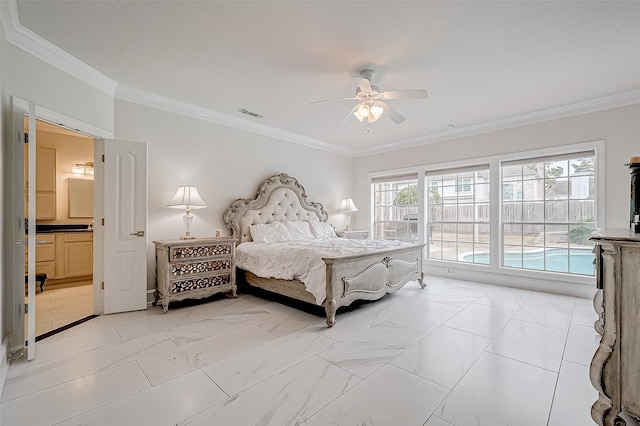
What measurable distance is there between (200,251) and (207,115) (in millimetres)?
1980

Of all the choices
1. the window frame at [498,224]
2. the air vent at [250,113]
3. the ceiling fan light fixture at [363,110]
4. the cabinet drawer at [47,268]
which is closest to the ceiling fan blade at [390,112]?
the ceiling fan light fixture at [363,110]

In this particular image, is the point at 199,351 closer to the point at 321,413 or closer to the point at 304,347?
the point at 304,347

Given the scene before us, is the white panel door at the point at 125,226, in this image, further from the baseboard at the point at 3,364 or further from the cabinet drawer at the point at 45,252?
the cabinet drawer at the point at 45,252

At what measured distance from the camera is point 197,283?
12.0ft

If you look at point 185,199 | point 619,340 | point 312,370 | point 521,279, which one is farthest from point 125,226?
point 521,279

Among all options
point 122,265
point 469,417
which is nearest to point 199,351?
point 122,265

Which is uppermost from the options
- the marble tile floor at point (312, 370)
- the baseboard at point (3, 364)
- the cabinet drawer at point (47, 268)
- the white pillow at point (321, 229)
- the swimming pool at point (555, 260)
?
the white pillow at point (321, 229)

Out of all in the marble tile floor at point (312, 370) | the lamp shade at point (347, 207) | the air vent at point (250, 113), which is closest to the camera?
the marble tile floor at point (312, 370)

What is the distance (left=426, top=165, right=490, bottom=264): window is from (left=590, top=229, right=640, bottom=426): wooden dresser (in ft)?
11.9

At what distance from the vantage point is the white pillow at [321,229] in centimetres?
521

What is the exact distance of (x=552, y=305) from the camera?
11.8ft

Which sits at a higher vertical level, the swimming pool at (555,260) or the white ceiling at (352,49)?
the white ceiling at (352,49)

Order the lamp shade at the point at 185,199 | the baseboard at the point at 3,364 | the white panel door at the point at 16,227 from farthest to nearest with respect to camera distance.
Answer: the lamp shade at the point at 185,199, the white panel door at the point at 16,227, the baseboard at the point at 3,364

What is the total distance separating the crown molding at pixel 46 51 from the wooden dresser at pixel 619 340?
4106 millimetres
